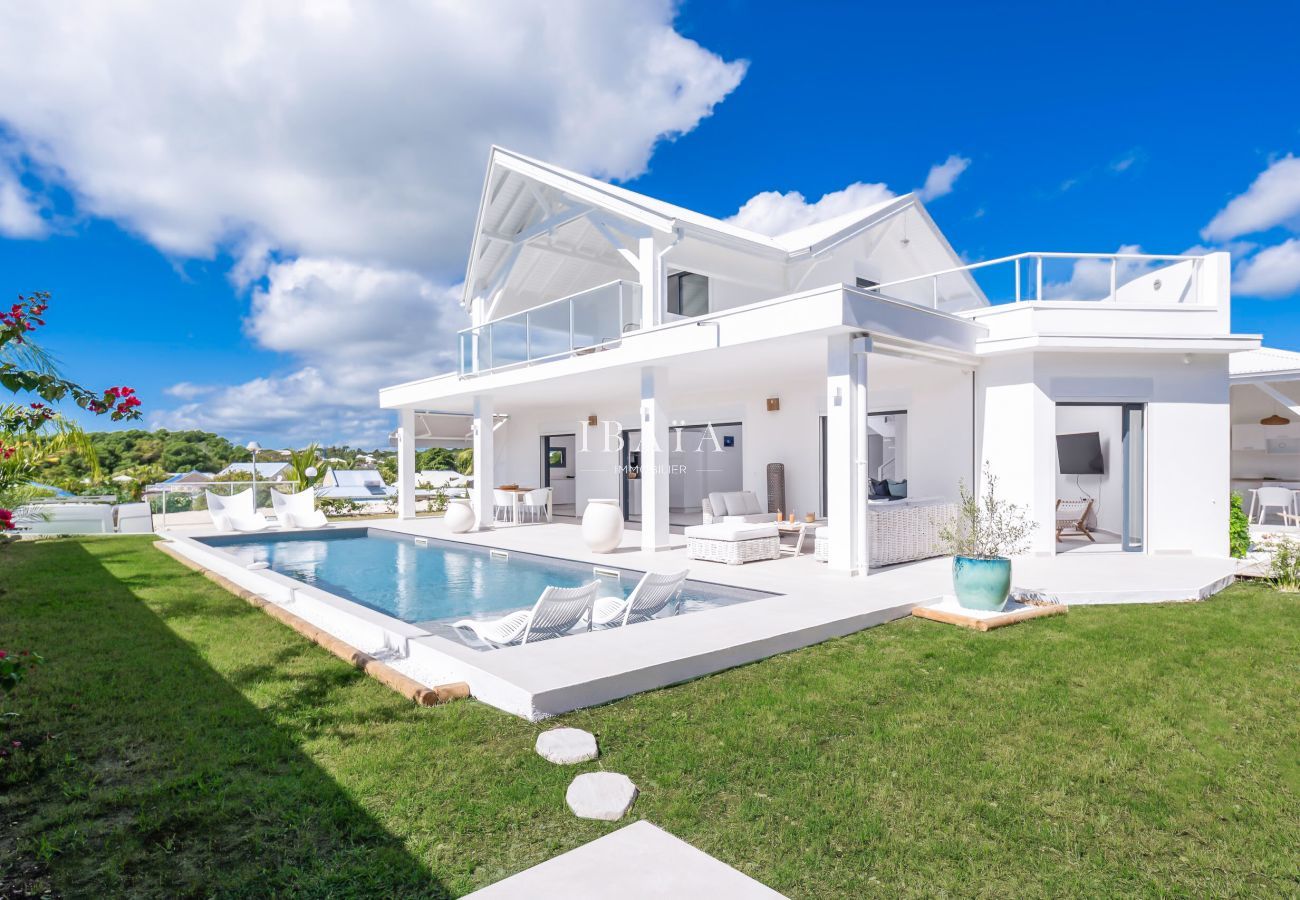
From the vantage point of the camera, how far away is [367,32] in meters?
11.7

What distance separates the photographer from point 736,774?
436cm

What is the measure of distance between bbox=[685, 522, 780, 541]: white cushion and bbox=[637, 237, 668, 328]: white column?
4520 mm

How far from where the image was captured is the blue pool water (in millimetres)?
10320

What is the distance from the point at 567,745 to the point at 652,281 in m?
11.3

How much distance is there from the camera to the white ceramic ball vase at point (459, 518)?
59.9 feet

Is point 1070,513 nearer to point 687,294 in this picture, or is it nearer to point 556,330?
point 687,294

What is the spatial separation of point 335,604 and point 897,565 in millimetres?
8909

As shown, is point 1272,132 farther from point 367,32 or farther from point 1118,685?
point 367,32

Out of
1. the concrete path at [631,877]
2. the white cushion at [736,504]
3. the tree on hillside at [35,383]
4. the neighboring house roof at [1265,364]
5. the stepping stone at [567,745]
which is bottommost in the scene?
the stepping stone at [567,745]

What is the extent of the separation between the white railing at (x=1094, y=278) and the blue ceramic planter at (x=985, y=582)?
6110 mm

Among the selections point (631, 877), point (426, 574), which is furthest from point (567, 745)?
point (426, 574)

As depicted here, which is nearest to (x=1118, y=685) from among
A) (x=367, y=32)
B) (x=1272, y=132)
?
(x=367, y=32)

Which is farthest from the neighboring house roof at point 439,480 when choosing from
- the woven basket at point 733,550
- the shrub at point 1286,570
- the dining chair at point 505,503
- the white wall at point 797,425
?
the shrub at point 1286,570

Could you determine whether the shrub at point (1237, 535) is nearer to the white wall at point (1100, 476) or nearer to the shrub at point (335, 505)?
the white wall at point (1100, 476)
